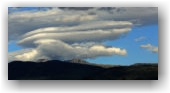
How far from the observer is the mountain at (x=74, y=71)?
2332 mm

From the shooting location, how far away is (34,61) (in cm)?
236

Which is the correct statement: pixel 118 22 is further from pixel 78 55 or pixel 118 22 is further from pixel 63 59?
pixel 63 59

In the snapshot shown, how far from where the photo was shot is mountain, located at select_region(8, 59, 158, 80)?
2.33m

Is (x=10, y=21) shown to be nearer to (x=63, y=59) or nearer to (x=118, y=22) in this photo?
(x=63, y=59)

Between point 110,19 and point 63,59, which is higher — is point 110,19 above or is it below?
above

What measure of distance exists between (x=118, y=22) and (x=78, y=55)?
0.52 metres

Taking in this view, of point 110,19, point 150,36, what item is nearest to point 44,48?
point 110,19

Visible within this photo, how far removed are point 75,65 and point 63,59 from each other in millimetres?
133

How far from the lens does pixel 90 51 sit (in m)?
2.35

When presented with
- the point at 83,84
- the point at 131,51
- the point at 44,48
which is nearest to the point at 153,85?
the point at 131,51

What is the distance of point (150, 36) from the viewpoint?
2.33 m

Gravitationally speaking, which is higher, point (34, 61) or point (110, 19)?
point (110, 19)

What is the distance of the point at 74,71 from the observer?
7.68 feet

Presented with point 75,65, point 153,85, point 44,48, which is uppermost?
point 44,48
